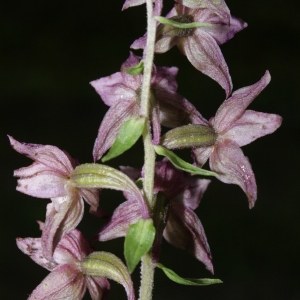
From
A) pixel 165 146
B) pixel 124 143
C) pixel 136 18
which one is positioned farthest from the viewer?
pixel 136 18

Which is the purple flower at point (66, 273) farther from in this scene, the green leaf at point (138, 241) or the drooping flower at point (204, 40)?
the drooping flower at point (204, 40)

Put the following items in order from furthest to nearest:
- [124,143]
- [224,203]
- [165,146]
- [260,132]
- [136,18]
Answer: [136,18] → [224,203] → [260,132] → [165,146] → [124,143]

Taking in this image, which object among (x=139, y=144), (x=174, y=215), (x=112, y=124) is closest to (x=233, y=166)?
(x=174, y=215)

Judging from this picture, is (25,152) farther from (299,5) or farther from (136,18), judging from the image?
(299,5)

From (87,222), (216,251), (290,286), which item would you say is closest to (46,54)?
(87,222)

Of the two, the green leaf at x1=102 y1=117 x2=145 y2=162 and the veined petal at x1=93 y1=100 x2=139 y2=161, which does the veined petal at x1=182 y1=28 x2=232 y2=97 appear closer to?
the veined petal at x1=93 y1=100 x2=139 y2=161

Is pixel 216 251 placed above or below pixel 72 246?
below
